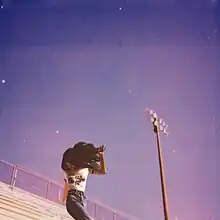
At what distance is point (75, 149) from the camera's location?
4.54 meters

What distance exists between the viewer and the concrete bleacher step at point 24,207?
9711 millimetres

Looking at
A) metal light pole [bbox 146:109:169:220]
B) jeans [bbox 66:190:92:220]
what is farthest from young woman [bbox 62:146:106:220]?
metal light pole [bbox 146:109:169:220]

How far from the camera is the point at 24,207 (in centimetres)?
1051

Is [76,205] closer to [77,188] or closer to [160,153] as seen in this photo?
[77,188]

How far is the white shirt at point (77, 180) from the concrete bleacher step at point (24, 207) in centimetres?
594

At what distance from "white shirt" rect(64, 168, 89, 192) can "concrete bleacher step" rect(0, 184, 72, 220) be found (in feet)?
19.5

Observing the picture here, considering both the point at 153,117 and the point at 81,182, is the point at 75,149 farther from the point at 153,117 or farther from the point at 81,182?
the point at 153,117

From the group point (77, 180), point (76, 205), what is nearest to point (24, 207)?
point (77, 180)

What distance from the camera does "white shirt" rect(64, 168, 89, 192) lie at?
4.36 metres

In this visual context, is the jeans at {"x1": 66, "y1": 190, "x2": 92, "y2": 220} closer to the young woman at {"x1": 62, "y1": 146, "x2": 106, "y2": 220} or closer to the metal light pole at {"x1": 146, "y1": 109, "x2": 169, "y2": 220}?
the young woman at {"x1": 62, "y1": 146, "x2": 106, "y2": 220}

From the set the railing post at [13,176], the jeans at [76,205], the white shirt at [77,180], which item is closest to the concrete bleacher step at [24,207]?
the railing post at [13,176]

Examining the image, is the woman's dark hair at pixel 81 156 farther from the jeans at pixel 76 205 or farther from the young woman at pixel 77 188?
the jeans at pixel 76 205

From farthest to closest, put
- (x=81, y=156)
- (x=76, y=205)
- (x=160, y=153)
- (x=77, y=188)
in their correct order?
(x=160, y=153)
(x=81, y=156)
(x=77, y=188)
(x=76, y=205)

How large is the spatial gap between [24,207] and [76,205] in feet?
23.4
